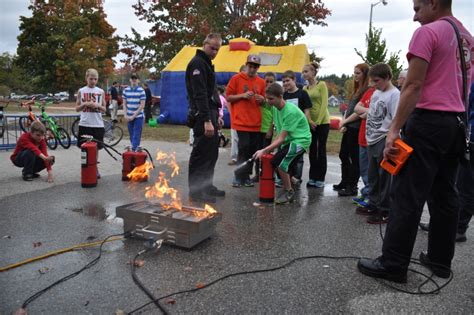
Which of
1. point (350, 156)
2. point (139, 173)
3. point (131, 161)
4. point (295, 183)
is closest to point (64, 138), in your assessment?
point (131, 161)

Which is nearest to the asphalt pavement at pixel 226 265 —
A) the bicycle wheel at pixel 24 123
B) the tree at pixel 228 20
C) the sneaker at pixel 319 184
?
the sneaker at pixel 319 184

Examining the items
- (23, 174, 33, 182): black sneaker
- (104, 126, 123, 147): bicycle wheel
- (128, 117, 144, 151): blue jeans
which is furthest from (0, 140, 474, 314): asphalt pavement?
(104, 126, 123, 147): bicycle wheel

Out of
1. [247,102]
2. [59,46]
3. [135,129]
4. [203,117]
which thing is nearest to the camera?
[203,117]

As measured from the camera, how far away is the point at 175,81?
59.8 feet

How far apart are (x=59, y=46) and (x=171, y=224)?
137 feet

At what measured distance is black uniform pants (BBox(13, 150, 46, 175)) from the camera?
23.3 feet

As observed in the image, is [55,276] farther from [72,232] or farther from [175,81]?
[175,81]

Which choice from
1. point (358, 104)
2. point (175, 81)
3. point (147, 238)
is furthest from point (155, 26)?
point (147, 238)

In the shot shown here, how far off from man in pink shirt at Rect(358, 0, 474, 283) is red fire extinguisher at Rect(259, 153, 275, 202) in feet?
8.85

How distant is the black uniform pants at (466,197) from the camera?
452 centimetres

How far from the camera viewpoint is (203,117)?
5.59 meters

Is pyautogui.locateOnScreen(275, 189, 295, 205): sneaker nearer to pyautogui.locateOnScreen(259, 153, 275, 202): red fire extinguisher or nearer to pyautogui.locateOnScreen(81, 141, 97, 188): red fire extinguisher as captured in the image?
pyautogui.locateOnScreen(259, 153, 275, 202): red fire extinguisher

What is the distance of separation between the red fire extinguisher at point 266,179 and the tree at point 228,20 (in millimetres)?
15776

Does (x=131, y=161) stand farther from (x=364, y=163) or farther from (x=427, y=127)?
(x=427, y=127)
